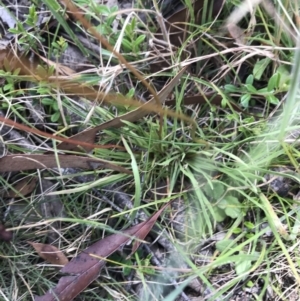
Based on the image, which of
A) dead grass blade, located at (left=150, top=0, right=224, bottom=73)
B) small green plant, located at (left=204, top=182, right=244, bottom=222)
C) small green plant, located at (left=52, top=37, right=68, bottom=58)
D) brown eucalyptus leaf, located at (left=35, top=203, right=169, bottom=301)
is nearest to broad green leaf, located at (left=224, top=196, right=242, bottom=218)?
small green plant, located at (left=204, top=182, right=244, bottom=222)

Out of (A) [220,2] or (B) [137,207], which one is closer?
(B) [137,207]

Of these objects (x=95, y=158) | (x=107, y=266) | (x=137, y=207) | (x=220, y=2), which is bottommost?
(x=107, y=266)

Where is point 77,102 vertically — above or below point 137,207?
above

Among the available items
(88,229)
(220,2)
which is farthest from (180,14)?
(88,229)

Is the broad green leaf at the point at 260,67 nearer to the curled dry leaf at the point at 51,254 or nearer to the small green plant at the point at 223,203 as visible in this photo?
the small green plant at the point at 223,203

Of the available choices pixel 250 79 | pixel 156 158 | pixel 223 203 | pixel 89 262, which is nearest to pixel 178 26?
pixel 250 79

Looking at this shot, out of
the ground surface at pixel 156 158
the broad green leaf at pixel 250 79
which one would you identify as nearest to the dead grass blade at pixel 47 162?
the ground surface at pixel 156 158

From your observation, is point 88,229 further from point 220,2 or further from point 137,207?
point 220,2

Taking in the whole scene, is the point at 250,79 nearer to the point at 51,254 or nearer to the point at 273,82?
the point at 273,82
